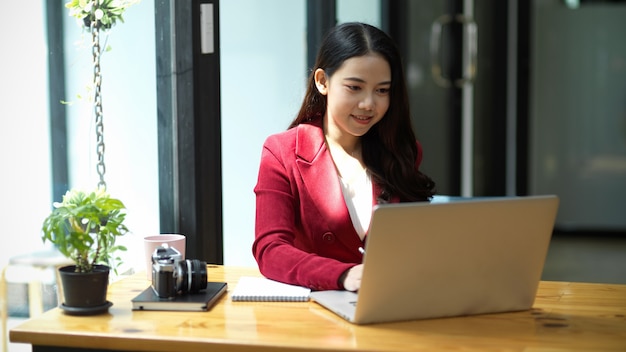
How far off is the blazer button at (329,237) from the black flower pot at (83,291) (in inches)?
24.0

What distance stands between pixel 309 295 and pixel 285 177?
412 mm

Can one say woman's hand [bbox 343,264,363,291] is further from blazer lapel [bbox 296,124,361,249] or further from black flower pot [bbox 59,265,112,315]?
black flower pot [bbox 59,265,112,315]

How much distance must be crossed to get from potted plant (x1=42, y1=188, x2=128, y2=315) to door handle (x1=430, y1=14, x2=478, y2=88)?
371cm

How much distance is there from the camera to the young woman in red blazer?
208 centimetres

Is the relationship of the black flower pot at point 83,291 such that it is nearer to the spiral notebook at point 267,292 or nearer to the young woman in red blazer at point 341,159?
the spiral notebook at point 267,292

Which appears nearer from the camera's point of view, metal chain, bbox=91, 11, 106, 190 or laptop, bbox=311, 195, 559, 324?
laptop, bbox=311, 195, 559, 324

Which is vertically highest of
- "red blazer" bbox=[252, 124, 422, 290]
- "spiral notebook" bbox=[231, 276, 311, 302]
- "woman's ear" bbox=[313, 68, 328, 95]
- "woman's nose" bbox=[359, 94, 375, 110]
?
"woman's ear" bbox=[313, 68, 328, 95]

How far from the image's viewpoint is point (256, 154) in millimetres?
2969

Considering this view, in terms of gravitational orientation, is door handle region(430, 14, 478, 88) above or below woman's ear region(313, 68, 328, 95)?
above

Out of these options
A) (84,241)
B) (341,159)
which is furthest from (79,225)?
(341,159)

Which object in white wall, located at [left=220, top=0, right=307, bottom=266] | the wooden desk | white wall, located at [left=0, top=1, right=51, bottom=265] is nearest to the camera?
the wooden desk

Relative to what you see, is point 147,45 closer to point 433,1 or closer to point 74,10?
point 74,10

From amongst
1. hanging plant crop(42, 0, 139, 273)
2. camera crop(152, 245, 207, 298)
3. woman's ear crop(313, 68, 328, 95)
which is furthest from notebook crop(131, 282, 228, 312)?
woman's ear crop(313, 68, 328, 95)

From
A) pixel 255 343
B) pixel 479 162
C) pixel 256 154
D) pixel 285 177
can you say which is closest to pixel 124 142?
pixel 285 177
